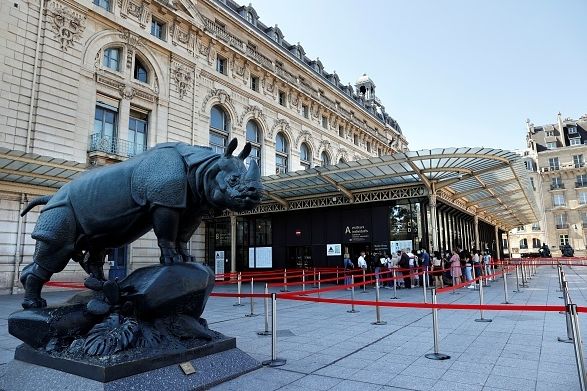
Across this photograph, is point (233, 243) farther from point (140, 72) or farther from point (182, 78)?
point (140, 72)

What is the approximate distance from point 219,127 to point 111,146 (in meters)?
8.10

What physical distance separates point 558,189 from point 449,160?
57.7 metres

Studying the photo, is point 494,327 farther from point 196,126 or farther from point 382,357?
point 196,126

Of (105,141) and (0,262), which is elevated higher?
(105,141)

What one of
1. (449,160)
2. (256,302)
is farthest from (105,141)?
(449,160)

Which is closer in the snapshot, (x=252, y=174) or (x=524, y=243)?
(x=252, y=174)

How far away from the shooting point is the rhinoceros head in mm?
3812

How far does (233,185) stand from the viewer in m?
3.88

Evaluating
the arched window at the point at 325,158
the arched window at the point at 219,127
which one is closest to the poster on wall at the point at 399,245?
the arched window at the point at 219,127

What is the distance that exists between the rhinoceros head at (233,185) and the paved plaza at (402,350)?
191 cm

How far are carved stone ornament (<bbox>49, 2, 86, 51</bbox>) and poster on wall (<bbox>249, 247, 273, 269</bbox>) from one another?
1399 centimetres

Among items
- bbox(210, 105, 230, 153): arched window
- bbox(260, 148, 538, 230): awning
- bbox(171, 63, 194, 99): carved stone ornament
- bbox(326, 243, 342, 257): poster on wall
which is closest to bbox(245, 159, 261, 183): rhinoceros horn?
bbox(260, 148, 538, 230): awning

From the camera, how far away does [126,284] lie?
163 inches

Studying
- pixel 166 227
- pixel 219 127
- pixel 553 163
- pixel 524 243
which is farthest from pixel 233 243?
pixel 553 163
